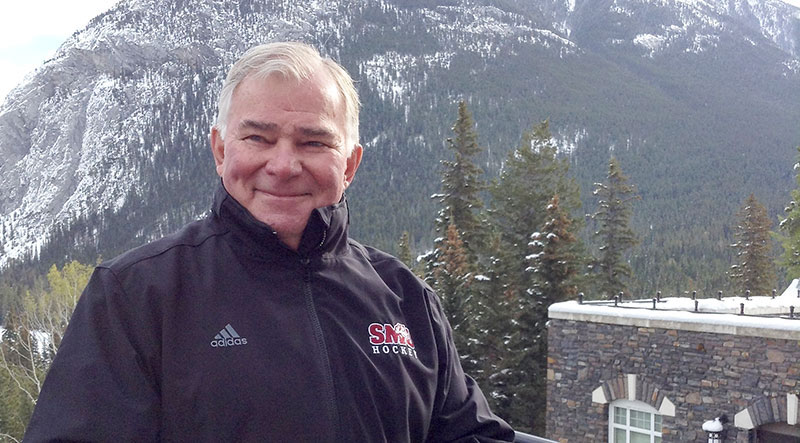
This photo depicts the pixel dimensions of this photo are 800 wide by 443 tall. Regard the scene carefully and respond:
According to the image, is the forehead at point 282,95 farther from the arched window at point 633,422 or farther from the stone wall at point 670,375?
the arched window at point 633,422

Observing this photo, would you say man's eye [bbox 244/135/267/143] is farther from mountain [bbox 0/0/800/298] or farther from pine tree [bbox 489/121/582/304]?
mountain [bbox 0/0/800/298]

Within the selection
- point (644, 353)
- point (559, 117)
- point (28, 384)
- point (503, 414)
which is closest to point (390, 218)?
point (559, 117)

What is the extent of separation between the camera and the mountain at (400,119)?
121m

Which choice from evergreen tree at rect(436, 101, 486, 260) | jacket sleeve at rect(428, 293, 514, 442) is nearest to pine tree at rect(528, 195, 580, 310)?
evergreen tree at rect(436, 101, 486, 260)

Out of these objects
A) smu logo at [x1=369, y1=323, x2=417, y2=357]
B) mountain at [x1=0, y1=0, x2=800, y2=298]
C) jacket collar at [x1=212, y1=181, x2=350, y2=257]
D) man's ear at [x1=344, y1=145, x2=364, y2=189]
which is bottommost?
→ mountain at [x1=0, y1=0, x2=800, y2=298]

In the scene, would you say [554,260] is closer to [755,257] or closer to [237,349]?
[755,257]

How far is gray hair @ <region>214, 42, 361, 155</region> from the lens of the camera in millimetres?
2307

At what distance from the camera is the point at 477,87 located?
161500 millimetres

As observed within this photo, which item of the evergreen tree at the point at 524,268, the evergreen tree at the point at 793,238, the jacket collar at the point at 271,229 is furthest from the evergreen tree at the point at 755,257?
the jacket collar at the point at 271,229

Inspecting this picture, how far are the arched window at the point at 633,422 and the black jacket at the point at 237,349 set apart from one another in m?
13.6

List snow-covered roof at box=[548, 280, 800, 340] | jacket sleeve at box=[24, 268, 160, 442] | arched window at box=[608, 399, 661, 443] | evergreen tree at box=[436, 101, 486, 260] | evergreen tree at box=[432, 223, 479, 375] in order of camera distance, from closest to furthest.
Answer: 1. jacket sleeve at box=[24, 268, 160, 442]
2. snow-covered roof at box=[548, 280, 800, 340]
3. arched window at box=[608, 399, 661, 443]
4. evergreen tree at box=[432, 223, 479, 375]
5. evergreen tree at box=[436, 101, 486, 260]

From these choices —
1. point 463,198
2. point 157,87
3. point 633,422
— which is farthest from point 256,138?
point 157,87

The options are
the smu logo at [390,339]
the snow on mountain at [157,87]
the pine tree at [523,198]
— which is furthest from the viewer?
the snow on mountain at [157,87]

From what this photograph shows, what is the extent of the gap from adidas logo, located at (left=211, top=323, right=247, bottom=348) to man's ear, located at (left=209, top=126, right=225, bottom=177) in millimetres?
521
